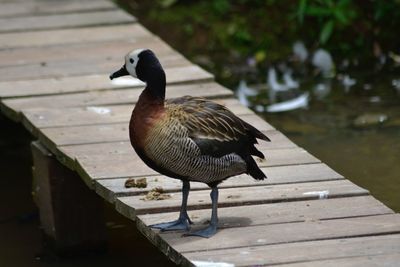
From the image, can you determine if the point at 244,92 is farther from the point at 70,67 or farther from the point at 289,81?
the point at 70,67

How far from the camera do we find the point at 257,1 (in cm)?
1062

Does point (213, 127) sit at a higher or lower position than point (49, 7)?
higher

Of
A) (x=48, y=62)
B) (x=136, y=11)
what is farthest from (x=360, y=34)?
(x=48, y=62)

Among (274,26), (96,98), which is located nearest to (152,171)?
(96,98)

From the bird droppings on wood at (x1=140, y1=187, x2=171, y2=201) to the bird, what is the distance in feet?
1.19

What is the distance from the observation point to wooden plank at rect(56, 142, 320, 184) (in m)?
6.04

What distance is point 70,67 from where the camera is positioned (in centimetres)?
813

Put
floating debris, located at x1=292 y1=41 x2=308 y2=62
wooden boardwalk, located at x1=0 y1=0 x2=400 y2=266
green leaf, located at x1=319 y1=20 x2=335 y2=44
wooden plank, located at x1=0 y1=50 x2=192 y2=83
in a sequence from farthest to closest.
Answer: floating debris, located at x1=292 y1=41 x2=308 y2=62
green leaf, located at x1=319 y1=20 x2=335 y2=44
wooden plank, located at x1=0 y1=50 x2=192 y2=83
wooden boardwalk, located at x1=0 y1=0 x2=400 y2=266

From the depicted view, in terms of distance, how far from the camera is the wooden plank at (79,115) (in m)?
6.92

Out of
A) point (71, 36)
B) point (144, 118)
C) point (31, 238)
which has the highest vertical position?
point (144, 118)

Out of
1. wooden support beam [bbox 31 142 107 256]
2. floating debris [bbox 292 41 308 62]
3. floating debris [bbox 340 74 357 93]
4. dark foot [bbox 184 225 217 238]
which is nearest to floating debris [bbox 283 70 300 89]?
floating debris [bbox 292 41 308 62]

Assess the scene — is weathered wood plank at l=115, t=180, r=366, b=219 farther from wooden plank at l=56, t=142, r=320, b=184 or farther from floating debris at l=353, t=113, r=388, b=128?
floating debris at l=353, t=113, r=388, b=128

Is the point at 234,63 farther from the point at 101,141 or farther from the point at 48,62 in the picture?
the point at 101,141

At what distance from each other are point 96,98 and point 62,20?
209cm
